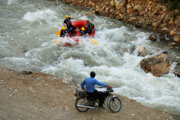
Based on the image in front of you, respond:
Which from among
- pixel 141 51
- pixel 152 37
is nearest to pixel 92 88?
pixel 141 51

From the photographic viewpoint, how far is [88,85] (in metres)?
5.79

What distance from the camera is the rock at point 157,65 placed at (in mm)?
9266

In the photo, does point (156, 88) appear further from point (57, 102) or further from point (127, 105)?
point (57, 102)

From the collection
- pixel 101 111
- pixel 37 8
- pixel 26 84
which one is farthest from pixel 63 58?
pixel 37 8

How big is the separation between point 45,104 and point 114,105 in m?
1.98

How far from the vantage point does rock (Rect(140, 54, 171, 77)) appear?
30.4ft

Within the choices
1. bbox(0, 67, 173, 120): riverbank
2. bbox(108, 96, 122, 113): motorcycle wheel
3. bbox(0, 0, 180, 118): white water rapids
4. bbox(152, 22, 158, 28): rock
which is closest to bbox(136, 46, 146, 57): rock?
bbox(0, 0, 180, 118): white water rapids

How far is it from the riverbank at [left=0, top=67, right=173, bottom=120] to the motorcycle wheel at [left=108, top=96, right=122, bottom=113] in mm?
124

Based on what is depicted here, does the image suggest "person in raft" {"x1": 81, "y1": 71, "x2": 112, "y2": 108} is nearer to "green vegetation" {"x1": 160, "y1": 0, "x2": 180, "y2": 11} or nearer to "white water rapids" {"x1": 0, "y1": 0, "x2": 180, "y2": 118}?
"white water rapids" {"x1": 0, "y1": 0, "x2": 180, "y2": 118}

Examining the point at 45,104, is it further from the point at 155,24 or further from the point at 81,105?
the point at 155,24

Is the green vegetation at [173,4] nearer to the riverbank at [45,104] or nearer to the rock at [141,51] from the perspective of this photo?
the rock at [141,51]

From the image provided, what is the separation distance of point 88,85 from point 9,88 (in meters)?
2.79

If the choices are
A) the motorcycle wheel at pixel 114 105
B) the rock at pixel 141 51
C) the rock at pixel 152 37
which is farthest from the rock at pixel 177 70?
the motorcycle wheel at pixel 114 105

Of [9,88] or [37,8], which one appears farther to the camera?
[37,8]
